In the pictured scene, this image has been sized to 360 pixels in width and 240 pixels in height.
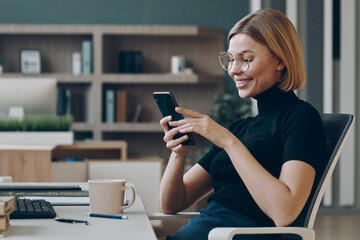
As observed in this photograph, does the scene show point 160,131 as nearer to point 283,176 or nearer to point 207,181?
point 207,181

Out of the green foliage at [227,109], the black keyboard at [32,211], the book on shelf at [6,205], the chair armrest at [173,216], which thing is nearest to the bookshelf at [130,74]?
the green foliage at [227,109]

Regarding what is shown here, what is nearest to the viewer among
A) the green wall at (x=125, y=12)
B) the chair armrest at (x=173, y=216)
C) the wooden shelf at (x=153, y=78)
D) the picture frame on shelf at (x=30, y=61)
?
the chair armrest at (x=173, y=216)

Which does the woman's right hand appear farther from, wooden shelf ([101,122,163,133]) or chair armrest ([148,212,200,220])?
wooden shelf ([101,122,163,133])

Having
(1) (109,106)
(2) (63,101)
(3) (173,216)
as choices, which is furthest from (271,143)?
(2) (63,101)

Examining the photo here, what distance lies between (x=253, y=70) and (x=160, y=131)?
379cm

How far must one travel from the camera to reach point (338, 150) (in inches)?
53.7

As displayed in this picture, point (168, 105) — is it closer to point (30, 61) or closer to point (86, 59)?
point (86, 59)

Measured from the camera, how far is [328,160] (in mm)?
1383

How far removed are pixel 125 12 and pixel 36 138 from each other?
7.86 feet

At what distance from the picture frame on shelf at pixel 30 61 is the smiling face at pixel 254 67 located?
4025 millimetres

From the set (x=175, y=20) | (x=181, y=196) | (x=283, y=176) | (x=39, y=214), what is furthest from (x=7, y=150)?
(x=175, y=20)

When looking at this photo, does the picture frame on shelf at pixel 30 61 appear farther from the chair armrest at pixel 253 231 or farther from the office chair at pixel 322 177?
the chair armrest at pixel 253 231

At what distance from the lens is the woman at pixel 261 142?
4.18 feet

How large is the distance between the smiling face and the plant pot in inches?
82.2
